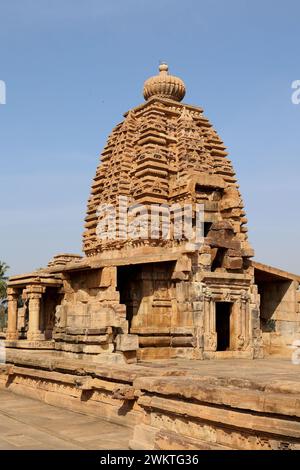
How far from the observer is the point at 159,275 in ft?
54.0

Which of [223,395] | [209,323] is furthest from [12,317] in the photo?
[223,395]

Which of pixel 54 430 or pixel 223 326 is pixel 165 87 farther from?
pixel 54 430

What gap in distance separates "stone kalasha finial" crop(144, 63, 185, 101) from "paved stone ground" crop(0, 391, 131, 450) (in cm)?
1371

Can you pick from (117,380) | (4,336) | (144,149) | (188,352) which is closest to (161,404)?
(117,380)

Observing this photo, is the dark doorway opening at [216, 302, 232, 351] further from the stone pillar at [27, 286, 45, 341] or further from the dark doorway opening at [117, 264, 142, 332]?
the stone pillar at [27, 286, 45, 341]

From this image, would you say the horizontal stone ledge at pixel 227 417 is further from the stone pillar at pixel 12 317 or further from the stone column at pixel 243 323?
the stone pillar at pixel 12 317

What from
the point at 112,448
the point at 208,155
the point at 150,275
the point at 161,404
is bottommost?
the point at 112,448

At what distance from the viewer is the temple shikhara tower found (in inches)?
584

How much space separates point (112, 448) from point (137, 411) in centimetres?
129

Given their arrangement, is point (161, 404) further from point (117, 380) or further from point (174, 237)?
point (174, 237)

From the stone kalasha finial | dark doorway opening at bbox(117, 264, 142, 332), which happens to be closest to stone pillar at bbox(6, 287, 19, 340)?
dark doorway opening at bbox(117, 264, 142, 332)

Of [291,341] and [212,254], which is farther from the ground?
[212,254]

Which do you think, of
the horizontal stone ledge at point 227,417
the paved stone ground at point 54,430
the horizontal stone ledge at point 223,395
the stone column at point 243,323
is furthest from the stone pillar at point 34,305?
the horizontal stone ledge at point 227,417

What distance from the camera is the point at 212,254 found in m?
17.3
